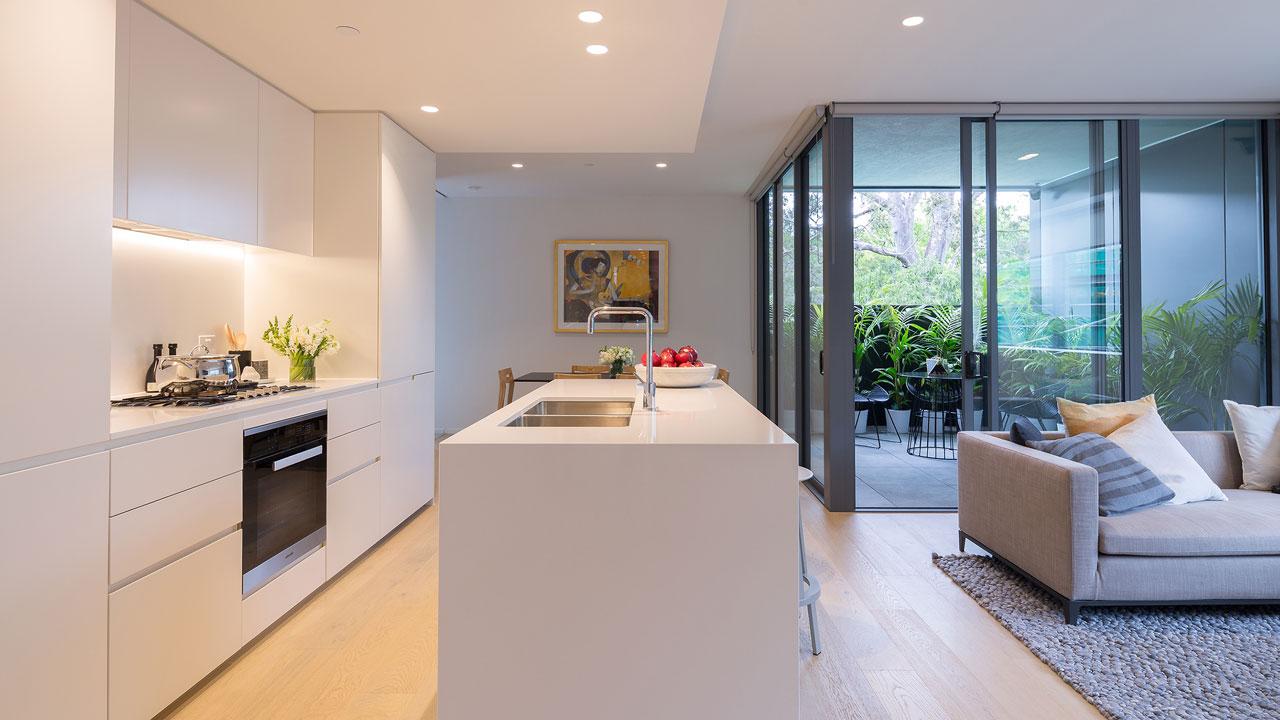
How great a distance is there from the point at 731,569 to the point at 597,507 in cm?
37

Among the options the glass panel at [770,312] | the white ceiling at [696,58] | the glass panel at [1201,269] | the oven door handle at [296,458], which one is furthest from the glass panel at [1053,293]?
the oven door handle at [296,458]

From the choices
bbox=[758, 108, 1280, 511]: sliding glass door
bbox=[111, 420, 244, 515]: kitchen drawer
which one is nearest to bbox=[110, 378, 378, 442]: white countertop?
bbox=[111, 420, 244, 515]: kitchen drawer

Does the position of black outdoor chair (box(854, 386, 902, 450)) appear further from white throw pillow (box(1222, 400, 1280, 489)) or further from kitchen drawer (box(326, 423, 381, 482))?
kitchen drawer (box(326, 423, 381, 482))

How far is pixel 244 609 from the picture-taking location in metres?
2.38

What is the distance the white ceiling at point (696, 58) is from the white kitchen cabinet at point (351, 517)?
198 centimetres

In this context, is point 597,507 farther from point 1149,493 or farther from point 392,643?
point 1149,493

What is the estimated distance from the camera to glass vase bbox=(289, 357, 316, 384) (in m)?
3.40

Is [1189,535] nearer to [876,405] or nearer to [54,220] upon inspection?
[876,405]

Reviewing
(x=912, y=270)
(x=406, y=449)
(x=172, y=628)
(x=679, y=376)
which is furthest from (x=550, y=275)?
(x=172, y=628)

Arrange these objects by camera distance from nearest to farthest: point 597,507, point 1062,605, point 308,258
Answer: point 597,507 → point 1062,605 → point 308,258

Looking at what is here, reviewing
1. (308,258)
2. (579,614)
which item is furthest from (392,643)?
(308,258)

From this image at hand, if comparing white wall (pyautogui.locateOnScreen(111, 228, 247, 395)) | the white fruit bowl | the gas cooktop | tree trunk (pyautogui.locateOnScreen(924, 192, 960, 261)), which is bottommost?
the gas cooktop

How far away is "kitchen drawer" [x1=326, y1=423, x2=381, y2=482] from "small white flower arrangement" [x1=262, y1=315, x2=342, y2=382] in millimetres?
414

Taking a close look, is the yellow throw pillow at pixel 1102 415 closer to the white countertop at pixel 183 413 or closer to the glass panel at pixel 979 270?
the glass panel at pixel 979 270
